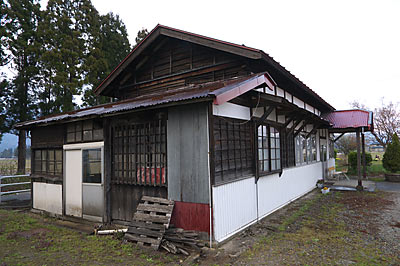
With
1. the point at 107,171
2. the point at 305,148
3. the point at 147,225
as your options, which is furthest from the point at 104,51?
the point at 147,225

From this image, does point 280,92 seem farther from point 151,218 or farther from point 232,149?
point 151,218

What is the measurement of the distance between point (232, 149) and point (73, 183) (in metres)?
4.71

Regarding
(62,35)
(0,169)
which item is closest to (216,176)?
(62,35)

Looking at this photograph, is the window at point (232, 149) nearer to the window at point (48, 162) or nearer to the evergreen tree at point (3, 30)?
the window at point (48, 162)

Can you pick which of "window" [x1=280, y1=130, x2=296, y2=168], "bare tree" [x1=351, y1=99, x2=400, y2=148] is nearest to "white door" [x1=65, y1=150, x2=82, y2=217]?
"window" [x1=280, y1=130, x2=296, y2=168]

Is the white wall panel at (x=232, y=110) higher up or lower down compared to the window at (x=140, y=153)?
higher up

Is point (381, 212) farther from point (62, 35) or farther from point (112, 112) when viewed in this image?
point (62, 35)

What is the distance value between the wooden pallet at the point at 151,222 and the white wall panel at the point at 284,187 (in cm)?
255

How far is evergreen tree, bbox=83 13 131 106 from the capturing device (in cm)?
1614

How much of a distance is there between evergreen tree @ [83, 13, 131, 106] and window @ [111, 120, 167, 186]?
38.2ft

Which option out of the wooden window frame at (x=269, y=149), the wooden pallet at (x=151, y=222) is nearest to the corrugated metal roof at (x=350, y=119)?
the wooden window frame at (x=269, y=149)

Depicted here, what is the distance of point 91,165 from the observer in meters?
6.38

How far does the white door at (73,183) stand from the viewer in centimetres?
657

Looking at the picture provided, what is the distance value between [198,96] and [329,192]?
8.61m
